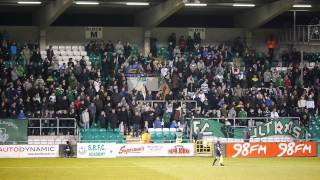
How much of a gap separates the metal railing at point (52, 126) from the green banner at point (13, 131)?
427mm

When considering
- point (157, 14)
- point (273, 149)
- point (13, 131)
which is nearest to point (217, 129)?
point (273, 149)

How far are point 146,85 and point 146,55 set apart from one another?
384 cm

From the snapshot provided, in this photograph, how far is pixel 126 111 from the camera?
130ft

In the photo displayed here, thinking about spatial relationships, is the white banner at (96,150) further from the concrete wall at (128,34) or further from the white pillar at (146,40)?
the white pillar at (146,40)

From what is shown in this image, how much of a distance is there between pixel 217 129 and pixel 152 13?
10857 mm

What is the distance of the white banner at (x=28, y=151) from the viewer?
36.5 metres

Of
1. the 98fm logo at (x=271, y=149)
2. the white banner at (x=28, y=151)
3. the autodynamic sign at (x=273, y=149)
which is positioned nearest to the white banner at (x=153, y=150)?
the autodynamic sign at (x=273, y=149)

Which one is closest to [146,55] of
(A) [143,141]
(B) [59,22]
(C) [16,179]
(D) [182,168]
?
(B) [59,22]

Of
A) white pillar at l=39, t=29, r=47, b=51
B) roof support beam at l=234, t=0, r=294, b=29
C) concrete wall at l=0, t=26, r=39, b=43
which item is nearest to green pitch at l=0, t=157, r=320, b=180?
roof support beam at l=234, t=0, r=294, b=29

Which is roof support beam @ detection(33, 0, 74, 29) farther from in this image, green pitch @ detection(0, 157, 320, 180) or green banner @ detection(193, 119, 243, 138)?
green banner @ detection(193, 119, 243, 138)

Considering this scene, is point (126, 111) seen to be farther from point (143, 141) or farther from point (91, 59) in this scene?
point (91, 59)

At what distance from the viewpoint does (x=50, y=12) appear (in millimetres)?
43406

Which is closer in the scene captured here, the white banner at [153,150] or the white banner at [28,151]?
the white banner at [28,151]

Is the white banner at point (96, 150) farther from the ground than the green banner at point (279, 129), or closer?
closer
